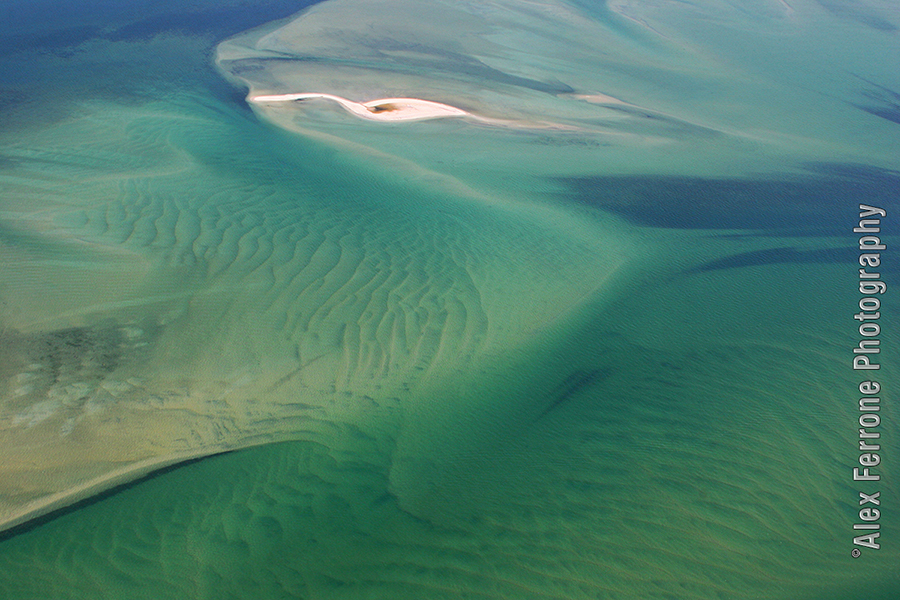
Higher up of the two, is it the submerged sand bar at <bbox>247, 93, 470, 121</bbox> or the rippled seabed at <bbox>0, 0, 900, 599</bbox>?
the submerged sand bar at <bbox>247, 93, 470, 121</bbox>

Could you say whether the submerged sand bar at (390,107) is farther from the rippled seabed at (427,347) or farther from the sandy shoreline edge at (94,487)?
the sandy shoreline edge at (94,487)

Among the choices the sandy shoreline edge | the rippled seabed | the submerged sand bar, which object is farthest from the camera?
the submerged sand bar

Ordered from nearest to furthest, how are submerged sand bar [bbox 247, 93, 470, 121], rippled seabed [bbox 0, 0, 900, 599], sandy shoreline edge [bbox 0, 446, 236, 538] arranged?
sandy shoreline edge [bbox 0, 446, 236, 538] < rippled seabed [bbox 0, 0, 900, 599] < submerged sand bar [bbox 247, 93, 470, 121]

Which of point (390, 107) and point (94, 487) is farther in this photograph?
point (390, 107)

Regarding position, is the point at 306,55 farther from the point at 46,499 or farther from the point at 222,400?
the point at 46,499

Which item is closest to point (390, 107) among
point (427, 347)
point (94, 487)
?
point (427, 347)

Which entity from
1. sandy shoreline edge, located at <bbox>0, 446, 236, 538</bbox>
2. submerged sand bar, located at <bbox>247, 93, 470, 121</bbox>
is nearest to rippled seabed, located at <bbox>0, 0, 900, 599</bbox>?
sandy shoreline edge, located at <bbox>0, 446, 236, 538</bbox>

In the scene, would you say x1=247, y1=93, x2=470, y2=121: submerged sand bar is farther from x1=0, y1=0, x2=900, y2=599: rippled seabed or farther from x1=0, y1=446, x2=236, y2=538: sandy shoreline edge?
x1=0, y1=446, x2=236, y2=538: sandy shoreline edge

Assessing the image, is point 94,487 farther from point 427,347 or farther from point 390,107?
point 390,107
